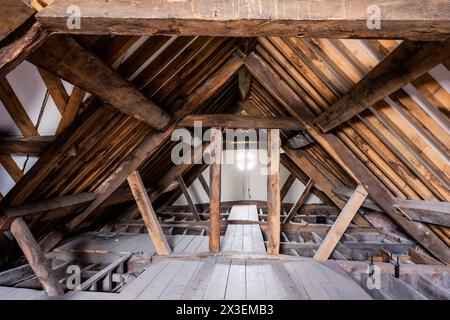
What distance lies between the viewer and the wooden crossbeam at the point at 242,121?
3769 mm

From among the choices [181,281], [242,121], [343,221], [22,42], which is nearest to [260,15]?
[22,42]

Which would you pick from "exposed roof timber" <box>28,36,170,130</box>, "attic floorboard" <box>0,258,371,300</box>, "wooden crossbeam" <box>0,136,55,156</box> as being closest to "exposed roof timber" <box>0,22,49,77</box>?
"exposed roof timber" <box>28,36,170,130</box>

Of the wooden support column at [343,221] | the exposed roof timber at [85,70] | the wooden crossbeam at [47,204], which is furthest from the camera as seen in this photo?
the wooden support column at [343,221]

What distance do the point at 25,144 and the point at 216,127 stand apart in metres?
2.32

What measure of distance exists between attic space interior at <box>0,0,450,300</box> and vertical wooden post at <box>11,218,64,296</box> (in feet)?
0.06

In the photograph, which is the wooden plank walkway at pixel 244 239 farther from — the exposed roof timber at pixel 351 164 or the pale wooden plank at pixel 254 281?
the exposed roof timber at pixel 351 164

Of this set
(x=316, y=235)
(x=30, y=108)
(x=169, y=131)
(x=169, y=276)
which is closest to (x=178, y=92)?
(x=169, y=131)

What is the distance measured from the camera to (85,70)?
1664mm

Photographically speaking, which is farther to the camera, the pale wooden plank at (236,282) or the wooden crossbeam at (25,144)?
the pale wooden plank at (236,282)

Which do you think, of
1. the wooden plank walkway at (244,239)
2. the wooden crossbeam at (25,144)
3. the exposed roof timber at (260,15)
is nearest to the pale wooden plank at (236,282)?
the wooden plank walkway at (244,239)

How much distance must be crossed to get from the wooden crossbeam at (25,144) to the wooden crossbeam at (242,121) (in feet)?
5.65

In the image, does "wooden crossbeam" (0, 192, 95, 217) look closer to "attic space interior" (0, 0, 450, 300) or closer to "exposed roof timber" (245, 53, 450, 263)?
"attic space interior" (0, 0, 450, 300)

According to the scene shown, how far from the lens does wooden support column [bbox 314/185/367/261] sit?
3.42 m
